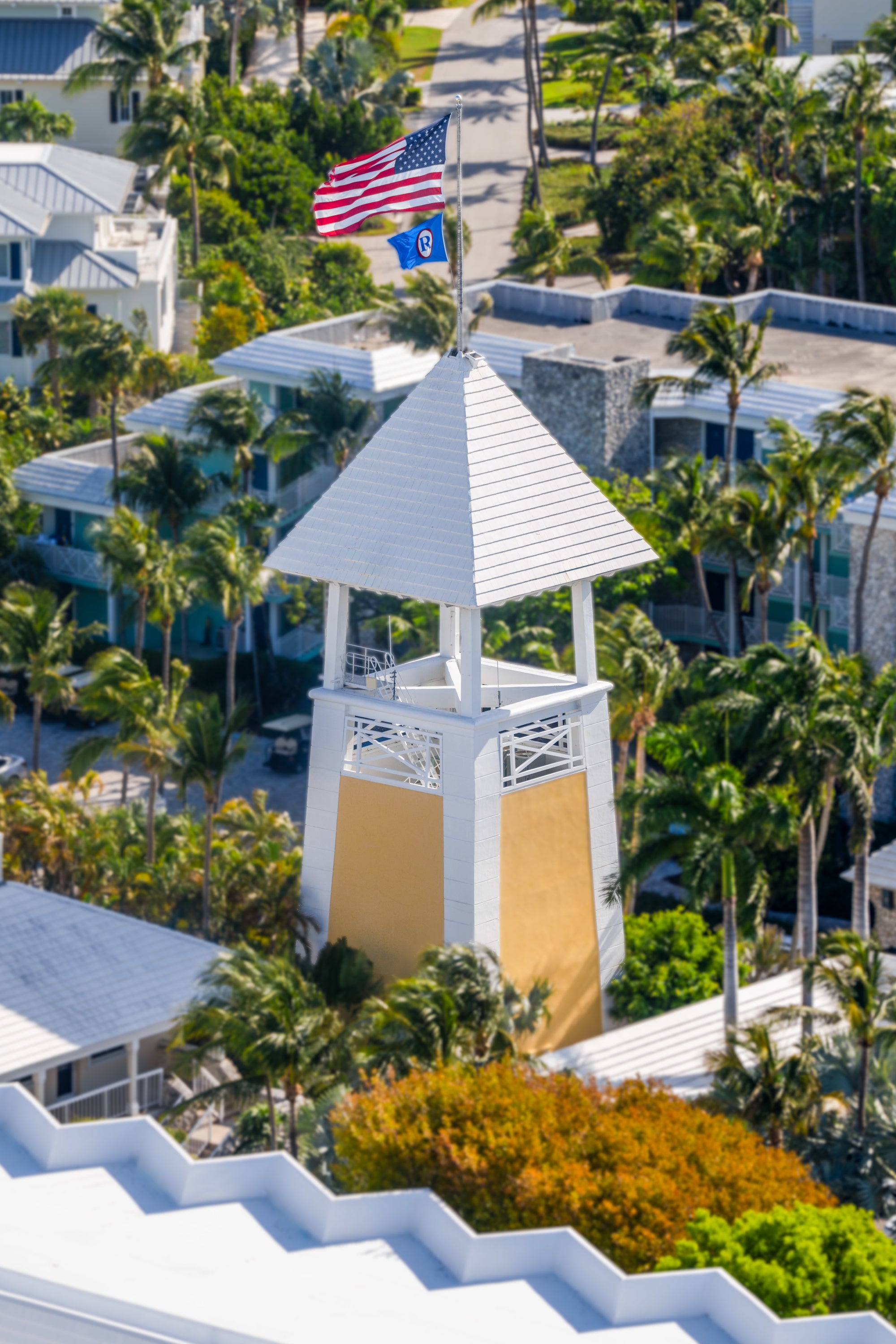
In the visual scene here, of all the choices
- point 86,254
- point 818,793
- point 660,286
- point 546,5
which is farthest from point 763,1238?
point 546,5

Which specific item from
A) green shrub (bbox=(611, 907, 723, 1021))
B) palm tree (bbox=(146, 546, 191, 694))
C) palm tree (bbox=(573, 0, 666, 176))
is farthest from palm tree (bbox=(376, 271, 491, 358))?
palm tree (bbox=(573, 0, 666, 176))

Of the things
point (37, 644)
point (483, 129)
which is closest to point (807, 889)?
point (37, 644)

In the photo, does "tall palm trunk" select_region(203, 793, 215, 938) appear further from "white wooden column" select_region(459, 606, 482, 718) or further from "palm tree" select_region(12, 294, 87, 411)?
"palm tree" select_region(12, 294, 87, 411)

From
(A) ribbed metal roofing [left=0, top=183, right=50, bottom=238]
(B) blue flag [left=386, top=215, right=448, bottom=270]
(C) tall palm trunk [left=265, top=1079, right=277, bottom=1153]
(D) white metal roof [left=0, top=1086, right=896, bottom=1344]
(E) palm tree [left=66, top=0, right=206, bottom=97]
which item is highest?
(E) palm tree [left=66, top=0, right=206, bottom=97]

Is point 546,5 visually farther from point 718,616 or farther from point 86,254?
point 718,616

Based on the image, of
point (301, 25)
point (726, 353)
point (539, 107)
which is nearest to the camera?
point (726, 353)

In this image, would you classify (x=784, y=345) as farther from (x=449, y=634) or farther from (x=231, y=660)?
(x=449, y=634)
